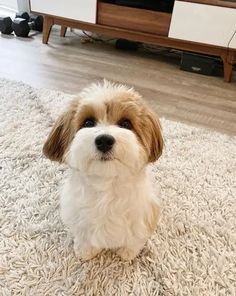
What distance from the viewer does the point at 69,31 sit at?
319cm

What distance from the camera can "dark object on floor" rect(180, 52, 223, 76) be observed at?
2455mm

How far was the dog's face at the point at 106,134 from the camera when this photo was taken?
75 cm

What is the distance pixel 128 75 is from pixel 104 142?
1.72m

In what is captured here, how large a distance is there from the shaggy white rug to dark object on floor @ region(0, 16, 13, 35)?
4.82 ft

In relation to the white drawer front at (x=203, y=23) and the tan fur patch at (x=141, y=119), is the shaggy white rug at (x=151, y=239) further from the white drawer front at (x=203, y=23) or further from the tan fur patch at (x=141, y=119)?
the white drawer front at (x=203, y=23)

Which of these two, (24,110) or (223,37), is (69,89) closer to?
(24,110)

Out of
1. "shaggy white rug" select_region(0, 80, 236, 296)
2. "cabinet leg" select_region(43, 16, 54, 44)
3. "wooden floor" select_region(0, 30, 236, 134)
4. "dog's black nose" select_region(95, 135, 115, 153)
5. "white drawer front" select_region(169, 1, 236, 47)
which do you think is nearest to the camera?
"dog's black nose" select_region(95, 135, 115, 153)

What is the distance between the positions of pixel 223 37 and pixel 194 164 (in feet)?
3.89

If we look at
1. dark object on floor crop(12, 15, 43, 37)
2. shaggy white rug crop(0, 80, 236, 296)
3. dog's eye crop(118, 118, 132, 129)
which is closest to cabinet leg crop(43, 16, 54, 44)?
dark object on floor crop(12, 15, 43, 37)

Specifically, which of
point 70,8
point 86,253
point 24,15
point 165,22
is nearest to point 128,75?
point 165,22

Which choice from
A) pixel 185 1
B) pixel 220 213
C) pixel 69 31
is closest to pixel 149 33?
pixel 185 1

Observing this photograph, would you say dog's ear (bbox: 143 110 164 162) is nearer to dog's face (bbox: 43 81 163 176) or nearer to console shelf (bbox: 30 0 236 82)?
dog's face (bbox: 43 81 163 176)

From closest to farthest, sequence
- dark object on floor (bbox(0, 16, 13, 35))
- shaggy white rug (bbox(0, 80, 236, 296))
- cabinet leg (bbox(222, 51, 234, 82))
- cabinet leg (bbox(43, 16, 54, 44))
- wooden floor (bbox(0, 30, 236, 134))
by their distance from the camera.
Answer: shaggy white rug (bbox(0, 80, 236, 296)) < wooden floor (bbox(0, 30, 236, 134)) < cabinet leg (bbox(222, 51, 234, 82)) < cabinet leg (bbox(43, 16, 54, 44)) < dark object on floor (bbox(0, 16, 13, 35))

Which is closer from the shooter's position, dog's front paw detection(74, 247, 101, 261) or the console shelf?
dog's front paw detection(74, 247, 101, 261)
